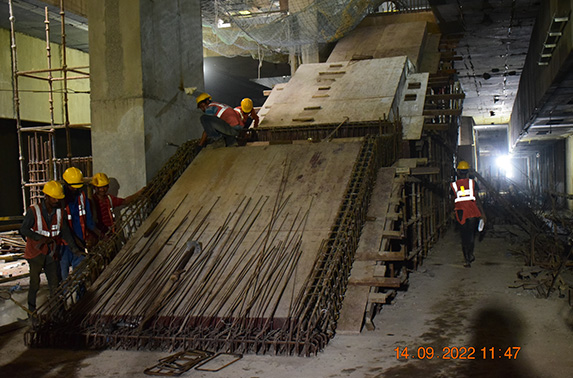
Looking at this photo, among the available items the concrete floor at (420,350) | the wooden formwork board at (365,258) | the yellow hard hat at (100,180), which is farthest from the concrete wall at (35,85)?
the concrete floor at (420,350)

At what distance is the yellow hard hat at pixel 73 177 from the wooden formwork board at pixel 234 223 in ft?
3.62

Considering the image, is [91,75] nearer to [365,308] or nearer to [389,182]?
[389,182]

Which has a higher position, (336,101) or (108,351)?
(336,101)

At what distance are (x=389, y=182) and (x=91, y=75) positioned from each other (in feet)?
16.3

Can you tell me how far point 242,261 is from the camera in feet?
21.8

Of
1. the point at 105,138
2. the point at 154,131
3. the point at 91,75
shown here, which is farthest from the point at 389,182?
the point at 91,75

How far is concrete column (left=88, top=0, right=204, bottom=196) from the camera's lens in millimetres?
8773

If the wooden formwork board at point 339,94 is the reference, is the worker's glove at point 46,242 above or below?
below

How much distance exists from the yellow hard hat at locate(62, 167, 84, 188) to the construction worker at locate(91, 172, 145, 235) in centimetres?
42

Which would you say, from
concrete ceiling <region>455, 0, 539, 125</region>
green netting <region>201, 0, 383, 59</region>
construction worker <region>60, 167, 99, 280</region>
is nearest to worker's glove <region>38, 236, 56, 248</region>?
construction worker <region>60, 167, 99, 280</region>

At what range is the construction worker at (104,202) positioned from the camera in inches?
320

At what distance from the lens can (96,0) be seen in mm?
9023

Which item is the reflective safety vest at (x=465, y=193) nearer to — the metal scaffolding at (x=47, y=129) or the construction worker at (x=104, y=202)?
the construction worker at (x=104, y=202)
